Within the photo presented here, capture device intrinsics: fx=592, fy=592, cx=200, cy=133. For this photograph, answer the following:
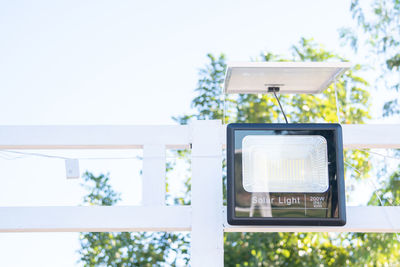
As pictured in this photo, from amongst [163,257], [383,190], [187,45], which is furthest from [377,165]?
[187,45]

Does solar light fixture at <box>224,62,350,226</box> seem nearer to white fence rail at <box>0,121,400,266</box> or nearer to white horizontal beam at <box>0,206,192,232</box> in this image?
white fence rail at <box>0,121,400,266</box>

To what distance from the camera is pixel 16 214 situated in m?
1.75

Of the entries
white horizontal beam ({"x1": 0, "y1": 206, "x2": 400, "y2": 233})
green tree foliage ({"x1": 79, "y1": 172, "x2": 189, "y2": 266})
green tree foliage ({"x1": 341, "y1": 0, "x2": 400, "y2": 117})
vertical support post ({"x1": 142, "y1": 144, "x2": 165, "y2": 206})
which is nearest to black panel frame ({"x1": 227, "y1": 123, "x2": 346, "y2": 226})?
white horizontal beam ({"x1": 0, "y1": 206, "x2": 400, "y2": 233})

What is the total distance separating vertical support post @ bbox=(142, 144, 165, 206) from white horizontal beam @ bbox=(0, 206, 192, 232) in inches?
1.5

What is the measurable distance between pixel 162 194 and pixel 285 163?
39 centimetres

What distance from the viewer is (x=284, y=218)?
158 centimetres

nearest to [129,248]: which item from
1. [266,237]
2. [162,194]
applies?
[266,237]

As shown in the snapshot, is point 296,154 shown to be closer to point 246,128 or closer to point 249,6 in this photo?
point 246,128

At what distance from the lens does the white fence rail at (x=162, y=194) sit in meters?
1.71

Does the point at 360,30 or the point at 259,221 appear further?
the point at 360,30

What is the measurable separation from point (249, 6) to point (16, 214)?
641 centimetres

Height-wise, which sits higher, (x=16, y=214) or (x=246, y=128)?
(x=246, y=128)

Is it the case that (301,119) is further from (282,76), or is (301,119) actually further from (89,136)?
(89,136)

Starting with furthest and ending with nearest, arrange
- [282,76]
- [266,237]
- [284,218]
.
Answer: [266,237] → [282,76] → [284,218]
